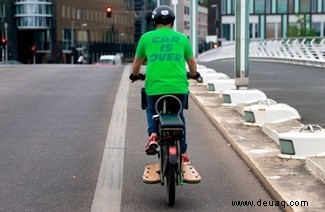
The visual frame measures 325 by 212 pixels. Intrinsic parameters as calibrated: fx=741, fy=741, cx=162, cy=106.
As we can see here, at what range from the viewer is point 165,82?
6.91 m

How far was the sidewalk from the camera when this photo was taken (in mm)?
6566

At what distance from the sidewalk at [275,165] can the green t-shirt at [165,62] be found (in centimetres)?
136

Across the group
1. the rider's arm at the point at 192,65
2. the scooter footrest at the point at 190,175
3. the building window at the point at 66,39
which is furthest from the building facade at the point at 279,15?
the scooter footrest at the point at 190,175

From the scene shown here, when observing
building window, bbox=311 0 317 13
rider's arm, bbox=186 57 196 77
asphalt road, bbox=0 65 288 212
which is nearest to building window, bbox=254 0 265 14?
building window, bbox=311 0 317 13

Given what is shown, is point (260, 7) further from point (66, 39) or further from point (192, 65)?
point (192, 65)

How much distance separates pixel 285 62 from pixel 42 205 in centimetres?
3960

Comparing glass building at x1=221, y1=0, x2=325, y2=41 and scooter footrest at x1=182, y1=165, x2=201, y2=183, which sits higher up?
glass building at x1=221, y1=0, x2=325, y2=41

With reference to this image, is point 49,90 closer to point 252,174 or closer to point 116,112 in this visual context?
point 116,112

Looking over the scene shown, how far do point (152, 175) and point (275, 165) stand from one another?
6.00 feet

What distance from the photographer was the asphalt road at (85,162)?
6.79m

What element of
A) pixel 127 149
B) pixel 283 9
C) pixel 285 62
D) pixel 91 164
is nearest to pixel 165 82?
pixel 91 164

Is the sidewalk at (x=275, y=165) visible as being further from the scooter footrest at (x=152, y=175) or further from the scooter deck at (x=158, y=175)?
the scooter footrest at (x=152, y=175)

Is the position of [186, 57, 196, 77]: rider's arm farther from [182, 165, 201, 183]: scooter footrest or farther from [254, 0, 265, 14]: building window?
[254, 0, 265, 14]: building window

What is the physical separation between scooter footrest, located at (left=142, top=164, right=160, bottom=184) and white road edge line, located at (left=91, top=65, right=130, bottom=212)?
12.0 inches
